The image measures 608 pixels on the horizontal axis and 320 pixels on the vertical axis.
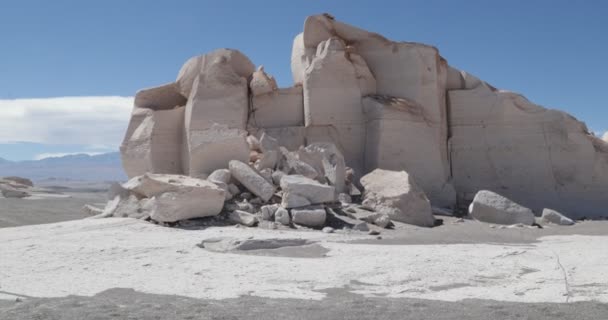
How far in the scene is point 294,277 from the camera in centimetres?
525

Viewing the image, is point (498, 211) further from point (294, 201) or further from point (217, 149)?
point (217, 149)

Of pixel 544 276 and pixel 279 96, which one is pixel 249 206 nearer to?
pixel 279 96

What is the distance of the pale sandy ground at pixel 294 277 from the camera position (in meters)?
4.07

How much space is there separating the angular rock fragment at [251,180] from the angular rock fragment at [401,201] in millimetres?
1814

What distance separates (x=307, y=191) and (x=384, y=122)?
339 cm

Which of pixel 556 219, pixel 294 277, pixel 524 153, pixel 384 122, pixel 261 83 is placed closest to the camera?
pixel 294 277

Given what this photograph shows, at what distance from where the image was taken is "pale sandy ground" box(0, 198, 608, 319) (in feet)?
13.4

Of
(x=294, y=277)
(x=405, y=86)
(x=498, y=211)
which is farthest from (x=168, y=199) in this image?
(x=405, y=86)

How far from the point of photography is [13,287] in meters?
4.75

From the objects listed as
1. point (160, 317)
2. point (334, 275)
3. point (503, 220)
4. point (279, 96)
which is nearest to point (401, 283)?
point (334, 275)

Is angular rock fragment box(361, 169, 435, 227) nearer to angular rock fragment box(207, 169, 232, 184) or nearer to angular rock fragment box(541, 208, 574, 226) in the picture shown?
angular rock fragment box(541, 208, 574, 226)

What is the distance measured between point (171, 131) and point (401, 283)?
8.65 metres

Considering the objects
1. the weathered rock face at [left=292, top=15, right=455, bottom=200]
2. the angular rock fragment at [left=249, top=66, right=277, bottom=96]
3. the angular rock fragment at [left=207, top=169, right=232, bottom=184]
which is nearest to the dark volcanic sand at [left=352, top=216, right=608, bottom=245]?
the weathered rock face at [left=292, top=15, right=455, bottom=200]

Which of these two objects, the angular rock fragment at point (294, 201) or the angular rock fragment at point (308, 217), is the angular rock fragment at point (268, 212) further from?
the angular rock fragment at point (308, 217)
